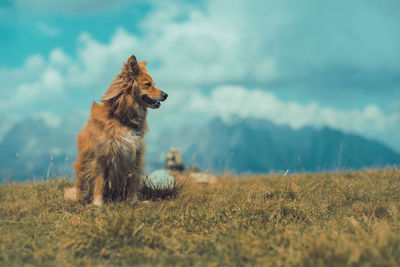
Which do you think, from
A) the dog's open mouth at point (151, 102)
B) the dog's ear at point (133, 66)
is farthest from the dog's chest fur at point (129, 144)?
the dog's ear at point (133, 66)

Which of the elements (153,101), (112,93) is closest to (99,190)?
(112,93)

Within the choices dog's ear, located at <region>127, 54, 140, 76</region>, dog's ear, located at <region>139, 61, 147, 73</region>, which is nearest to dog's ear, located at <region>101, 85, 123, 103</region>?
dog's ear, located at <region>127, 54, 140, 76</region>

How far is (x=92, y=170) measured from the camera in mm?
4668

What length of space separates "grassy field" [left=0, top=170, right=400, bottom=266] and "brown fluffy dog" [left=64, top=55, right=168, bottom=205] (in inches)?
16.4

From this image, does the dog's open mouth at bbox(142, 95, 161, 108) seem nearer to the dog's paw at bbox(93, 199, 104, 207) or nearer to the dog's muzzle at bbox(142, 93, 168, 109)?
the dog's muzzle at bbox(142, 93, 168, 109)

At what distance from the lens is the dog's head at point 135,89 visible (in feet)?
14.9

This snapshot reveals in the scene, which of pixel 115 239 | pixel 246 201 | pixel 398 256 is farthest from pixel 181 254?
pixel 398 256

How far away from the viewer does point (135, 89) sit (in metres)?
4.55

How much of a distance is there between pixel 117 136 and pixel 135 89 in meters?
0.76

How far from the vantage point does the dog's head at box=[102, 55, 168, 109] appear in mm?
4551

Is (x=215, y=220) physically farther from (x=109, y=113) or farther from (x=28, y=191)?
(x=28, y=191)

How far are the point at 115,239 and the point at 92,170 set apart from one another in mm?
1830

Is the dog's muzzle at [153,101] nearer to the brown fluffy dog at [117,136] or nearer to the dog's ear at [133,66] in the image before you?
the brown fluffy dog at [117,136]

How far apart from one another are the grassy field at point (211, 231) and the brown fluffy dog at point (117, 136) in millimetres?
416
